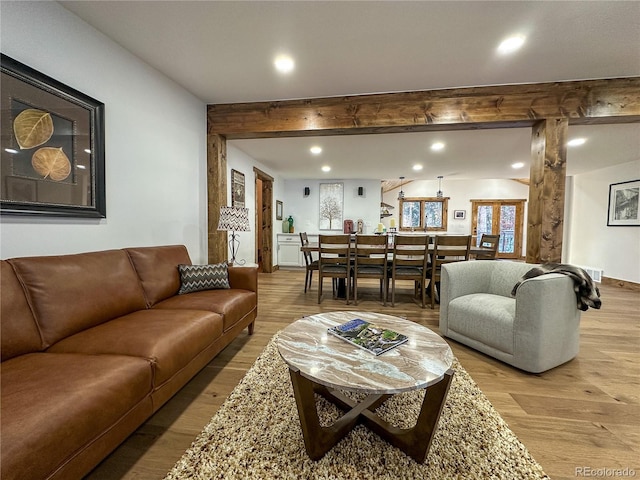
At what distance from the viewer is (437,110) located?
2.81m

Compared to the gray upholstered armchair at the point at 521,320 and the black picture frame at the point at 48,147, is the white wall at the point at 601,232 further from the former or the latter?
the black picture frame at the point at 48,147

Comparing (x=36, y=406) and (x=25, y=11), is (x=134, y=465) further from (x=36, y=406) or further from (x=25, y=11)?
(x=25, y=11)

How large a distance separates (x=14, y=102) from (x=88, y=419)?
1698 mm

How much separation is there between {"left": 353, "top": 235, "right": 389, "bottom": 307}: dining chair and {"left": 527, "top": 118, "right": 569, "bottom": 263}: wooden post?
1.57m

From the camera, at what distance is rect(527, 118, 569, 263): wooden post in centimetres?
269

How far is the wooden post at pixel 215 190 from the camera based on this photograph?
10.8 ft

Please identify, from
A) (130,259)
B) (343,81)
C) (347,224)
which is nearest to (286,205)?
(347,224)

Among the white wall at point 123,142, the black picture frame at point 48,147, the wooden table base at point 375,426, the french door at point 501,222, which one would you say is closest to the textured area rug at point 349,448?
the wooden table base at point 375,426

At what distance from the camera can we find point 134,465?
1.16 metres

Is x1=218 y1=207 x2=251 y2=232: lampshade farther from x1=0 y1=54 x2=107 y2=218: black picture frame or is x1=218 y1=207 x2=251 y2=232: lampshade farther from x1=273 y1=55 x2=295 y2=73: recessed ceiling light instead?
x1=273 y1=55 x2=295 y2=73: recessed ceiling light

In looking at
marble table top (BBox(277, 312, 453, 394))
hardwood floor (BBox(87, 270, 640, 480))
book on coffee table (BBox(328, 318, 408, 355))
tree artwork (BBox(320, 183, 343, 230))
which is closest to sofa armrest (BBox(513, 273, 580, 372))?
hardwood floor (BBox(87, 270, 640, 480))

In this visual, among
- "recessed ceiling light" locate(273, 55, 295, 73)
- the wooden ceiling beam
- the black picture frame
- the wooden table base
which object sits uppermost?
"recessed ceiling light" locate(273, 55, 295, 73)

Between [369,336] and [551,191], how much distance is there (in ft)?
8.68

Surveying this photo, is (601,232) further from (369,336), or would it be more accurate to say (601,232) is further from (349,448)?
(349,448)
